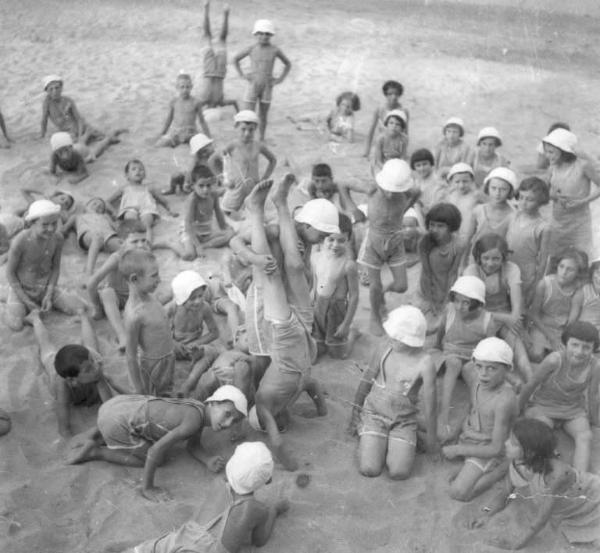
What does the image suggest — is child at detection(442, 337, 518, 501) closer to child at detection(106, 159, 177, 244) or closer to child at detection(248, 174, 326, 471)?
child at detection(248, 174, 326, 471)

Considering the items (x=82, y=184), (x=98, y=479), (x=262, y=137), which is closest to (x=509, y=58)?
(x=262, y=137)

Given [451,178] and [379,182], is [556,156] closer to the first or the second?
[451,178]

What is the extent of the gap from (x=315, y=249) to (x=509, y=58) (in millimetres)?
8124

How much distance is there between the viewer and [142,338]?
14.4 ft

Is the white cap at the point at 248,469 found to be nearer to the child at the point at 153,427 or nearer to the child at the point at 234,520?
the child at the point at 234,520

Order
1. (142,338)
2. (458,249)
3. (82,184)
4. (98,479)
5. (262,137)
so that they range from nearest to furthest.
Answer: (98,479) → (142,338) → (458,249) → (82,184) → (262,137)

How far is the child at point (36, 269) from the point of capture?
5262 mm

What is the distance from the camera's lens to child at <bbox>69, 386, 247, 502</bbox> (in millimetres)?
3924

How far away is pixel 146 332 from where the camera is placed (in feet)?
14.3

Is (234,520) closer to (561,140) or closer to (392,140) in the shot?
(561,140)

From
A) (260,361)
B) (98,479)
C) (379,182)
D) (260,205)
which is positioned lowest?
(98,479)

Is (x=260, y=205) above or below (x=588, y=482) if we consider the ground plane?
above

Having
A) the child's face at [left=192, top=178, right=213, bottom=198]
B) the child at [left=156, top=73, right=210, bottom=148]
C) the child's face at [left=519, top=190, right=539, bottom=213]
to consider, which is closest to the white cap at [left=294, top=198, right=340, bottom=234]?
the child's face at [left=519, top=190, right=539, bottom=213]

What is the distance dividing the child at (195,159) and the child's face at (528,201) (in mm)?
3042
